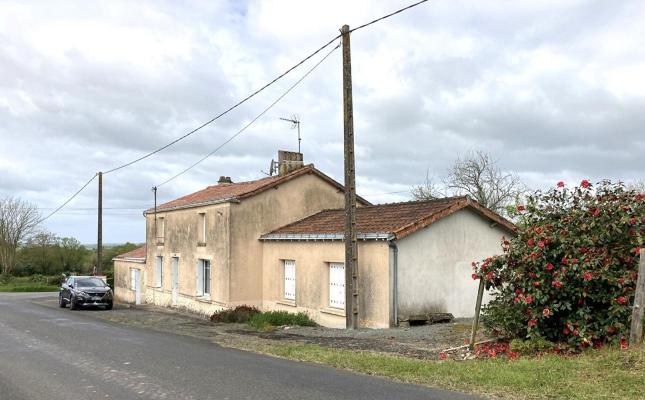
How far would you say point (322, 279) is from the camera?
1875cm

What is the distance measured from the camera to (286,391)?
7.39 m

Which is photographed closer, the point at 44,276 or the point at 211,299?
the point at 211,299

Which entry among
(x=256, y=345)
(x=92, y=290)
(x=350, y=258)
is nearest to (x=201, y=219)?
(x=92, y=290)

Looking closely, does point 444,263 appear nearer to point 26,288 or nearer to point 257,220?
point 257,220

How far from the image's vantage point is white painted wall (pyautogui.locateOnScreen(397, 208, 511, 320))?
1619cm

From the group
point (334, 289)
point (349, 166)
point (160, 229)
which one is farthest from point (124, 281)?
point (349, 166)

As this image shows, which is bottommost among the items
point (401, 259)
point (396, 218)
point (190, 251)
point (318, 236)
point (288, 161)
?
point (401, 259)

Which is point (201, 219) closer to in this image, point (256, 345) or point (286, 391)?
point (256, 345)

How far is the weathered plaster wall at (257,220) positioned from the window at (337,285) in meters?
4.89

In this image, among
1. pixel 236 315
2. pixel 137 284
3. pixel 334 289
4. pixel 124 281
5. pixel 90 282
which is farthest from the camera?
pixel 124 281

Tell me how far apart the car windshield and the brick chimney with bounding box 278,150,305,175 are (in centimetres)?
1155

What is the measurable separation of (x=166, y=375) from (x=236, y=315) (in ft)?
39.4

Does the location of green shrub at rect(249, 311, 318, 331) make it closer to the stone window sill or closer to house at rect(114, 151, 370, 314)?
the stone window sill

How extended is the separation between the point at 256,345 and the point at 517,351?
5.71 m
